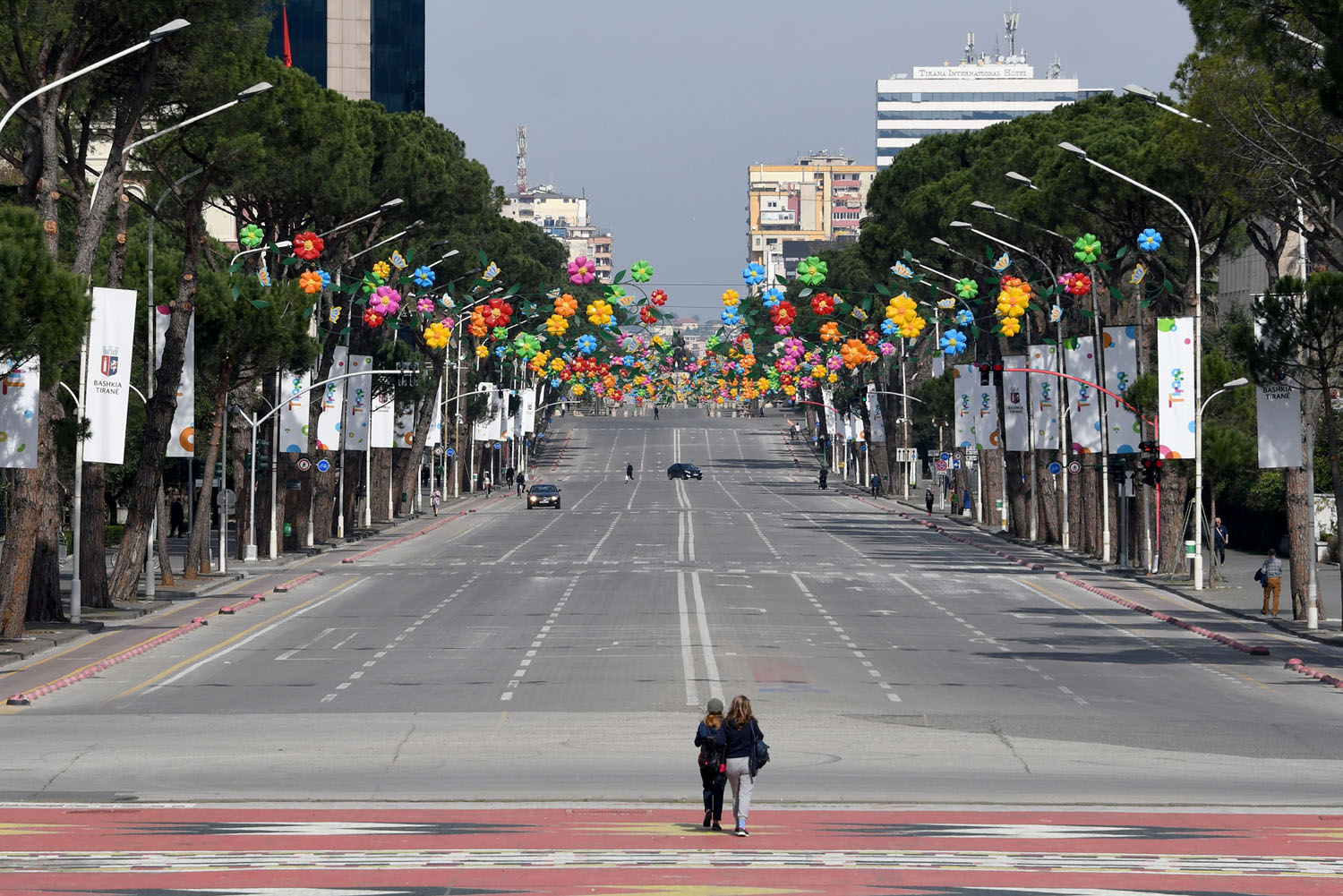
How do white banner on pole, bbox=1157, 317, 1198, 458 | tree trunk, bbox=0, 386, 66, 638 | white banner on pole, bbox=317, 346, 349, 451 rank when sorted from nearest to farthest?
tree trunk, bbox=0, 386, 66, 638, white banner on pole, bbox=1157, 317, 1198, 458, white banner on pole, bbox=317, 346, 349, 451

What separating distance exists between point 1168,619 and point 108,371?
74.9ft

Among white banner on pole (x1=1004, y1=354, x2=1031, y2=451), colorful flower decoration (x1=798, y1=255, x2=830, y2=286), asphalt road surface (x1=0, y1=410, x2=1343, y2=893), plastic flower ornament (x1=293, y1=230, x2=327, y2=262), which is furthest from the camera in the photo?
white banner on pole (x1=1004, y1=354, x2=1031, y2=451)

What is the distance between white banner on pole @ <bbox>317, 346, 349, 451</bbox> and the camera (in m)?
68.3

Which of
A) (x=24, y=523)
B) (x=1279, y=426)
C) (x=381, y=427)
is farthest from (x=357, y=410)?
(x=1279, y=426)

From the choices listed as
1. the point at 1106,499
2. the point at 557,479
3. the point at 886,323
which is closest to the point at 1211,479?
the point at 1106,499

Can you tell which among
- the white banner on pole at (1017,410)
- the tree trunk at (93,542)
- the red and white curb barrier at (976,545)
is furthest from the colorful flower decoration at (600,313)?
the tree trunk at (93,542)

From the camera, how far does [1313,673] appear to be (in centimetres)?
3222

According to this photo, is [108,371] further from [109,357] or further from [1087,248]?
[1087,248]

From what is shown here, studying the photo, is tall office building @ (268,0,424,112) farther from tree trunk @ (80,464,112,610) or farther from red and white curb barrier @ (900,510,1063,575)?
tree trunk @ (80,464,112,610)

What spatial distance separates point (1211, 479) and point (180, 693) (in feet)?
167

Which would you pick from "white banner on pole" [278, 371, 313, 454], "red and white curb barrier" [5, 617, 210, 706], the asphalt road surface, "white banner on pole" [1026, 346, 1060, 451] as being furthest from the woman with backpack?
"white banner on pole" [1026, 346, 1060, 451]

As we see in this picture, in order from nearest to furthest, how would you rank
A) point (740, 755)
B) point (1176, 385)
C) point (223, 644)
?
point (740, 755)
point (223, 644)
point (1176, 385)

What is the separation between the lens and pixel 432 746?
2362 centimetres

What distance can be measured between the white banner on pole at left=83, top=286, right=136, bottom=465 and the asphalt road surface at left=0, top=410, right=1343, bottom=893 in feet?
14.3
